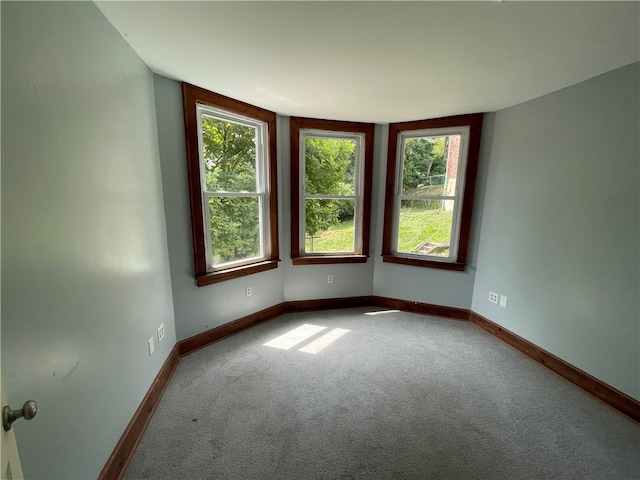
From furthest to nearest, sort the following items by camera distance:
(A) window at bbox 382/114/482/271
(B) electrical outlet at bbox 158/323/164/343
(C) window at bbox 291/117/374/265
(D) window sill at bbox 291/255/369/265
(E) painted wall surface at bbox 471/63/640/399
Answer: (D) window sill at bbox 291/255/369/265
(C) window at bbox 291/117/374/265
(A) window at bbox 382/114/482/271
(B) electrical outlet at bbox 158/323/164/343
(E) painted wall surface at bbox 471/63/640/399

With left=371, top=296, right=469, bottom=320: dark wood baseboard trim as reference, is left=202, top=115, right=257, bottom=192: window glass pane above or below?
above

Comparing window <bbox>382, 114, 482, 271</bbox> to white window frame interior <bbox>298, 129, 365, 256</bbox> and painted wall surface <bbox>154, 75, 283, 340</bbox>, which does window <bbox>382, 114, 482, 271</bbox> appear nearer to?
white window frame interior <bbox>298, 129, 365, 256</bbox>

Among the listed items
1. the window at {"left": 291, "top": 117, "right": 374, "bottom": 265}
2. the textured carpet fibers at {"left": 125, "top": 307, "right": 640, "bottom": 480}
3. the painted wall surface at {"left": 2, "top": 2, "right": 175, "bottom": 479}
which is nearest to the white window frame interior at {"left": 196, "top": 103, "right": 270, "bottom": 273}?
the window at {"left": 291, "top": 117, "right": 374, "bottom": 265}

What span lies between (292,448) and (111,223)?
59.9 inches

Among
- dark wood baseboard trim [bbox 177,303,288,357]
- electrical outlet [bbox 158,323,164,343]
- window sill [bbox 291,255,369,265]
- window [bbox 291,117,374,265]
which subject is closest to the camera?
electrical outlet [bbox 158,323,164,343]

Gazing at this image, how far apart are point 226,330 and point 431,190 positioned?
262cm

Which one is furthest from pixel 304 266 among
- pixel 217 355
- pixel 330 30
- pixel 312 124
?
pixel 330 30

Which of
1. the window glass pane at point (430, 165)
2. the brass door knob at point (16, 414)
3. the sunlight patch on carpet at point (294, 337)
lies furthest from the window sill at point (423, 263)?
the brass door knob at point (16, 414)

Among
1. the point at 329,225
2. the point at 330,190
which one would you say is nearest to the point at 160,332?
the point at 329,225

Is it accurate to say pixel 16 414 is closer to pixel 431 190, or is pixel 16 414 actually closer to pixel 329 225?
pixel 329 225

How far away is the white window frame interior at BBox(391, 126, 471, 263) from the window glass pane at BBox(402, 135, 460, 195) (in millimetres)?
35

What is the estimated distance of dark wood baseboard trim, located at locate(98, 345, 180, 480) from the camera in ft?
4.01

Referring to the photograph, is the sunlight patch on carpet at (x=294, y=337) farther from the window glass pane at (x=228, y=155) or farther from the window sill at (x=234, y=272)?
the window glass pane at (x=228, y=155)

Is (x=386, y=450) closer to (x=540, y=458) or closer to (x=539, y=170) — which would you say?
(x=540, y=458)
